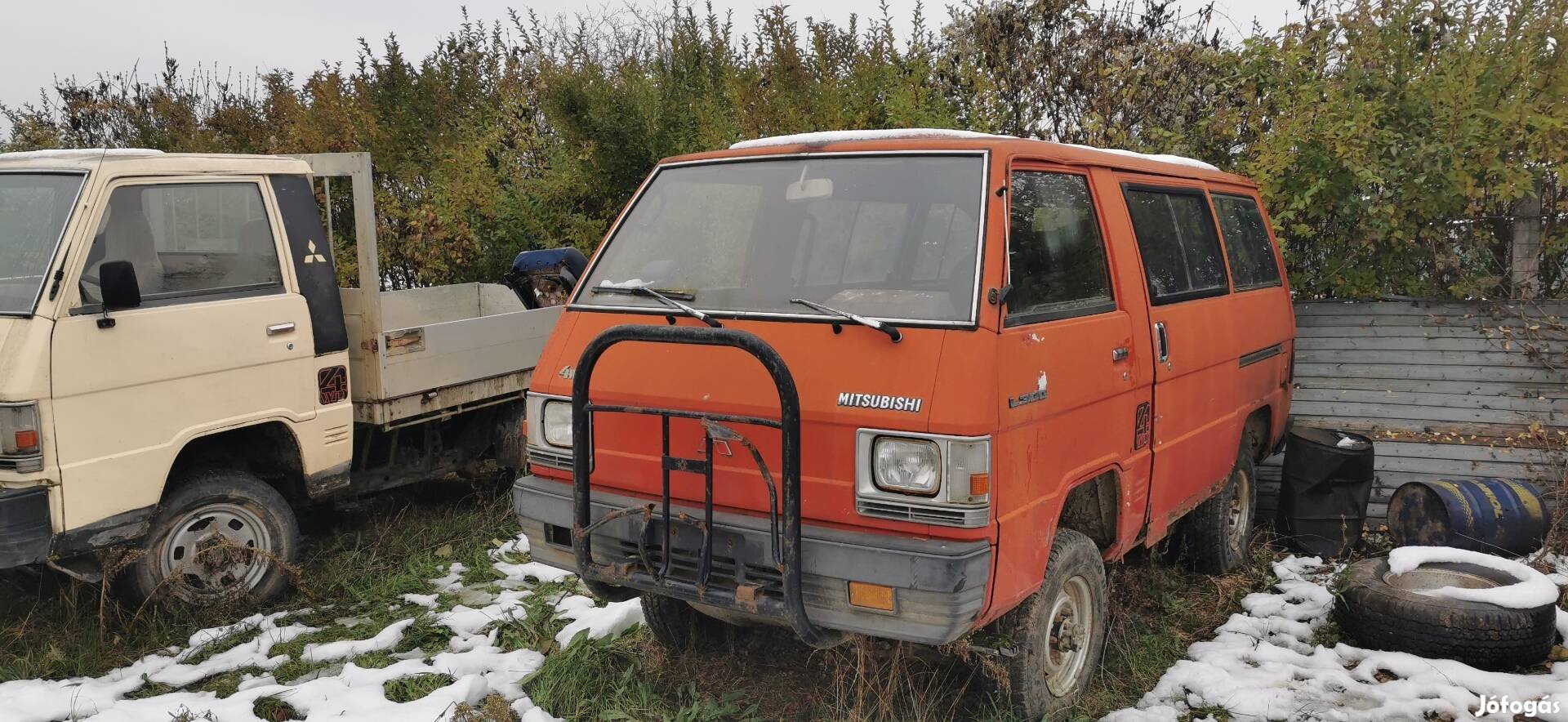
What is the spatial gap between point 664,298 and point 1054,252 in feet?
4.71

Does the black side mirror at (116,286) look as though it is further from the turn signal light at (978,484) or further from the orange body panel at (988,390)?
the turn signal light at (978,484)

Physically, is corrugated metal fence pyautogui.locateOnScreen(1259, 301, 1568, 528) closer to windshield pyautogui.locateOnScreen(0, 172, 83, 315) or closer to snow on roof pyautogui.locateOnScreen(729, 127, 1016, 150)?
snow on roof pyautogui.locateOnScreen(729, 127, 1016, 150)

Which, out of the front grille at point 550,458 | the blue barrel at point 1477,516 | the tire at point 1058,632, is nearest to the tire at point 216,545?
the front grille at point 550,458

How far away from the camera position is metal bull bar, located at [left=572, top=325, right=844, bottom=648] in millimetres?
3242

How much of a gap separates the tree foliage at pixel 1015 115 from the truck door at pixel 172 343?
8.12 ft

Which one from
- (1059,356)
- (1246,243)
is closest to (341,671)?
(1059,356)

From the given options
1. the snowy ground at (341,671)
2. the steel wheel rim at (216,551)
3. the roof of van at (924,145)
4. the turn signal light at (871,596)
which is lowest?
the snowy ground at (341,671)

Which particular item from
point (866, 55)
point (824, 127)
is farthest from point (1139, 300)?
point (866, 55)

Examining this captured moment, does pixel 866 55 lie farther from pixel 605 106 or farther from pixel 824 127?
pixel 605 106

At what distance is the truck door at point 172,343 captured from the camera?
458cm

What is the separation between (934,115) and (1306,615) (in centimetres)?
467

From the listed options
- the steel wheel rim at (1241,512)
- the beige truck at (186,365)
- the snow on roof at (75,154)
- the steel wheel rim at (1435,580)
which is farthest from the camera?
the steel wheel rim at (1241,512)

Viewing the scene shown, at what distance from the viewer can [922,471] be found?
10.7ft

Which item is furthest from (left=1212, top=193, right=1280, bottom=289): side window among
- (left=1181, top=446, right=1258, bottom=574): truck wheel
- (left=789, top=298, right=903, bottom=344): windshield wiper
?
(left=789, top=298, right=903, bottom=344): windshield wiper
